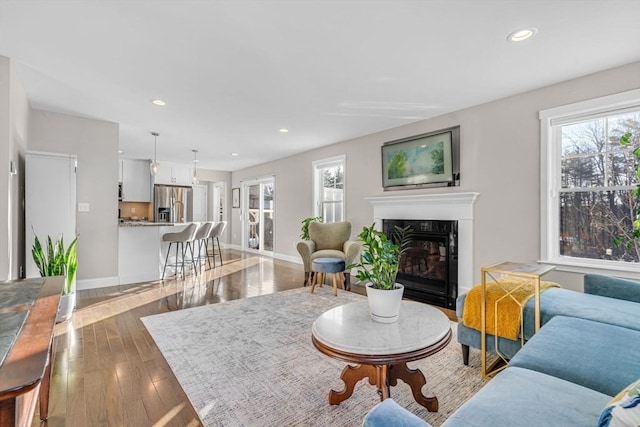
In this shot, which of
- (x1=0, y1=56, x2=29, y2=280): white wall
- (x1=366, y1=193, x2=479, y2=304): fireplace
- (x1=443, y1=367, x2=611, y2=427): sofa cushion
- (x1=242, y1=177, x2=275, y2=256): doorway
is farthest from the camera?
(x1=242, y1=177, x2=275, y2=256): doorway

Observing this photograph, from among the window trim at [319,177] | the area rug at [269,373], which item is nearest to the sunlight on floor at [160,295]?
the area rug at [269,373]

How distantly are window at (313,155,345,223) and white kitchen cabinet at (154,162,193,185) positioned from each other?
426cm

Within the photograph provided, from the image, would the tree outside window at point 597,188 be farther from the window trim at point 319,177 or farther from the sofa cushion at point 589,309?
the window trim at point 319,177

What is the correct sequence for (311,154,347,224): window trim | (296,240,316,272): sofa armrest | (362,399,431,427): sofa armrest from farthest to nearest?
(311,154,347,224): window trim
(296,240,316,272): sofa armrest
(362,399,431,427): sofa armrest

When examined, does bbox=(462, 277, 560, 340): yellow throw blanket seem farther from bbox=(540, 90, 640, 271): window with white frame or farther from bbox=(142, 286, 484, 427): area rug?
bbox=(540, 90, 640, 271): window with white frame

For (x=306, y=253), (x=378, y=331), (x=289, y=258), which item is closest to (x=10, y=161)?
(x=306, y=253)

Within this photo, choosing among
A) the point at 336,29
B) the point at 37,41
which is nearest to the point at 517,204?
the point at 336,29

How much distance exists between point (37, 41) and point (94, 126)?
2.22m

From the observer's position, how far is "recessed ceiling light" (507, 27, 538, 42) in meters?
2.24

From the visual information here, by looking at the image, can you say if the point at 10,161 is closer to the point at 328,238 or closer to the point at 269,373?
the point at 269,373

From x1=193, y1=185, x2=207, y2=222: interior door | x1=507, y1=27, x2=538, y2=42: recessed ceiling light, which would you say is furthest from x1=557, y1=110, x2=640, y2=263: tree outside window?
x1=193, y1=185, x2=207, y2=222: interior door

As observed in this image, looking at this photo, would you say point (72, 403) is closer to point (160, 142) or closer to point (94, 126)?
point (94, 126)

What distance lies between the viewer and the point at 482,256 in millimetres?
3717

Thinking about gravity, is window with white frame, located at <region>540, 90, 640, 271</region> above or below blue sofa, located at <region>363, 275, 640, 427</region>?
above
